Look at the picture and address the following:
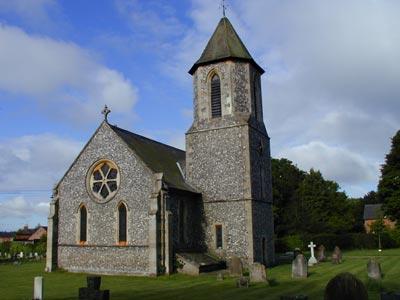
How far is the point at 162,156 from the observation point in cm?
3039

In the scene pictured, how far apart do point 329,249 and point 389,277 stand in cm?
3176

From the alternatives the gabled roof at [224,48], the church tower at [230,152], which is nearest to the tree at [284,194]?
the church tower at [230,152]

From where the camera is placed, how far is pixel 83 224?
2750 cm

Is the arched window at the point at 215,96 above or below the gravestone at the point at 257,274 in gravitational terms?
above

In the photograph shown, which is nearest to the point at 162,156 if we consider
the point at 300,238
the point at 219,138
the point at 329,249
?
the point at 219,138

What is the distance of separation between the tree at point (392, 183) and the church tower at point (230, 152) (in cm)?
1866

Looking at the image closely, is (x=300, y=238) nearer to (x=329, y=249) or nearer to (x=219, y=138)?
(x=329, y=249)

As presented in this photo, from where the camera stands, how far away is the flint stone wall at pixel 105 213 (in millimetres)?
25016

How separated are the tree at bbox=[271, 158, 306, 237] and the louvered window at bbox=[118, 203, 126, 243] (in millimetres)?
34418

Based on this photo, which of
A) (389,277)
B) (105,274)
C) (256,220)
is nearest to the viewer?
(389,277)

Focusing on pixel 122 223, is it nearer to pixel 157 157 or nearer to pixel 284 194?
pixel 157 157

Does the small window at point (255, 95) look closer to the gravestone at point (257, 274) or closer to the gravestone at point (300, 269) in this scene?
the gravestone at point (300, 269)

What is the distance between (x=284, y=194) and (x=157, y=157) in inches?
1369

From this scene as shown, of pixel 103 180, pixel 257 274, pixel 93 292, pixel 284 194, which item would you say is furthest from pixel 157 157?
pixel 284 194
